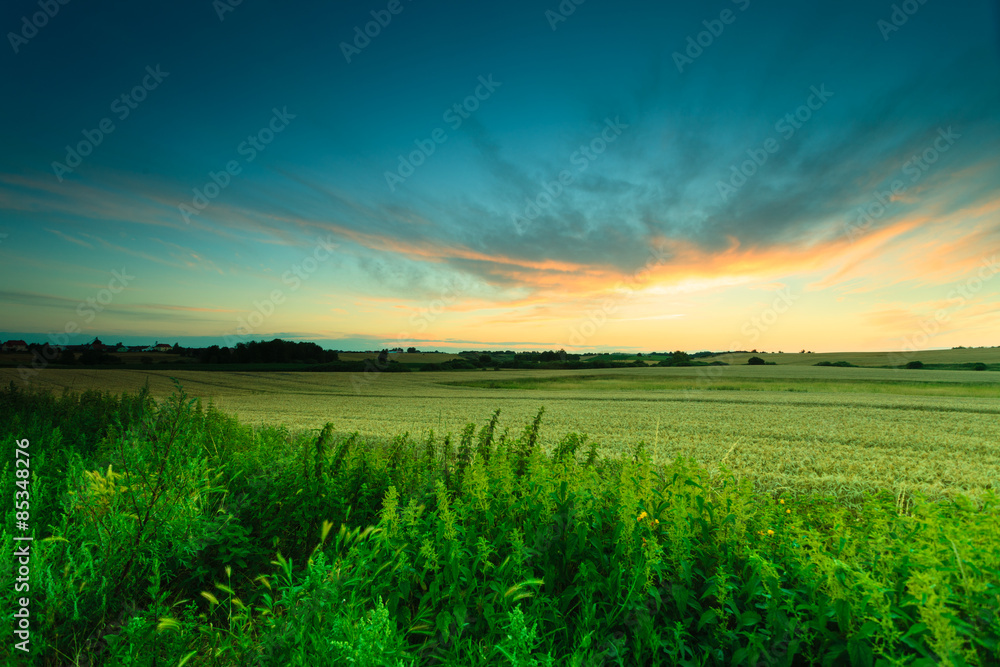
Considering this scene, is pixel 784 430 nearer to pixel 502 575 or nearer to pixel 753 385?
pixel 502 575

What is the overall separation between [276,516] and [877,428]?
1698 cm

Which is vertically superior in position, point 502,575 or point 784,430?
point 502,575

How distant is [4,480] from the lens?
4648 millimetres

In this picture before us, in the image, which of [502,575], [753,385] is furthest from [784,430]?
[753,385]

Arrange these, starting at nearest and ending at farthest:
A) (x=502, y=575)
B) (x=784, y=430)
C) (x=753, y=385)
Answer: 1. (x=502, y=575)
2. (x=784, y=430)
3. (x=753, y=385)

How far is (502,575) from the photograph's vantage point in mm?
3207

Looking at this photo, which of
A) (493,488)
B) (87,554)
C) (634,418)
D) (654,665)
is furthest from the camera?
(634,418)

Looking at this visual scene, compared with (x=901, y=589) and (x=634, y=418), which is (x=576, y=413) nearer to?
(x=634, y=418)

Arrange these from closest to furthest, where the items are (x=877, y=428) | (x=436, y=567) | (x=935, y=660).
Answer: (x=935, y=660) → (x=436, y=567) → (x=877, y=428)

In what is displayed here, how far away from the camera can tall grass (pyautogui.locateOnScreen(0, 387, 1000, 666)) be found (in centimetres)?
245

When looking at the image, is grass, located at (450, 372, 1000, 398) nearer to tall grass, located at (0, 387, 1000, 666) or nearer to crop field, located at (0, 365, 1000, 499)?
crop field, located at (0, 365, 1000, 499)

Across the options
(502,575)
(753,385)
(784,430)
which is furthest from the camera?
(753,385)

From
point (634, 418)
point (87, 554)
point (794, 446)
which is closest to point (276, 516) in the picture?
point (87, 554)

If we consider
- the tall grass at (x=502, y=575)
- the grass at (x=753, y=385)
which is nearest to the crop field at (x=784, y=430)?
the grass at (x=753, y=385)
